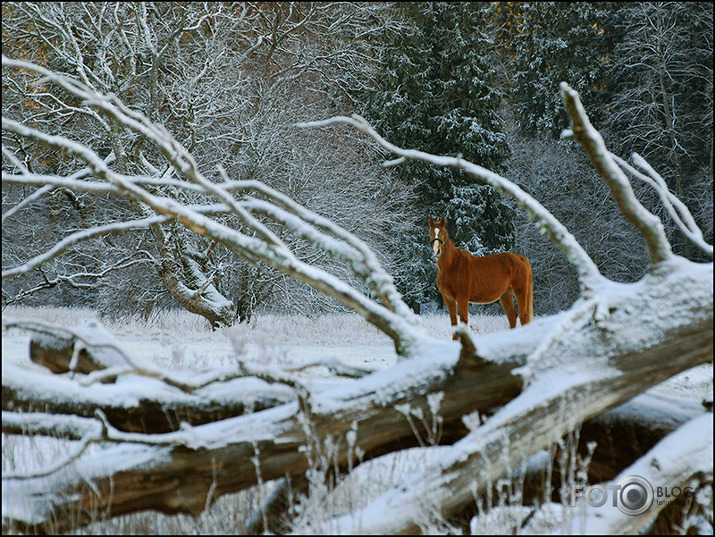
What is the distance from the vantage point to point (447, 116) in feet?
57.9

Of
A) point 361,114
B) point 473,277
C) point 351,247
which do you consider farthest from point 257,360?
point 361,114

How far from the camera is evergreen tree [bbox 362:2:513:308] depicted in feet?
56.4

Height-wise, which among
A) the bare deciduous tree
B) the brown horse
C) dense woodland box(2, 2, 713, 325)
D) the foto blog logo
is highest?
dense woodland box(2, 2, 713, 325)

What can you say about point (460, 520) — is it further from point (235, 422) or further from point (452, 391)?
point (235, 422)

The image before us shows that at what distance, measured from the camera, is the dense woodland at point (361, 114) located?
10.3 meters

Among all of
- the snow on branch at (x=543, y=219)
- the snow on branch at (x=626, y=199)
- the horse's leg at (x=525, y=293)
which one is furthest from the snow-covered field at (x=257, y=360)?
the horse's leg at (x=525, y=293)

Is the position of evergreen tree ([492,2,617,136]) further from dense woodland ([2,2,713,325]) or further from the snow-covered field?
the snow-covered field

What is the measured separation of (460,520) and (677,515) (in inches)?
32.1

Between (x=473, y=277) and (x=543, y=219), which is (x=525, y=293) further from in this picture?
(x=543, y=219)

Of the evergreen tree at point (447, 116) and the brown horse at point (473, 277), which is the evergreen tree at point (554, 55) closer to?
the evergreen tree at point (447, 116)

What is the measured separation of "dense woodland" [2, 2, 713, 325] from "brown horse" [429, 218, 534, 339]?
352 cm

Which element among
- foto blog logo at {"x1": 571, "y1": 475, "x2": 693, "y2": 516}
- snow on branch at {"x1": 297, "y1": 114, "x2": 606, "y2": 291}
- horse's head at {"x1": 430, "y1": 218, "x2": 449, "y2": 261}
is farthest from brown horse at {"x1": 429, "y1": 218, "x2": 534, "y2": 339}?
foto blog logo at {"x1": 571, "y1": 475, "x2": 693, "y2": 516}

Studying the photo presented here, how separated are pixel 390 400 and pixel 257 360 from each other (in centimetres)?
235

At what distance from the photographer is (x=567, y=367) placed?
2133 mm
